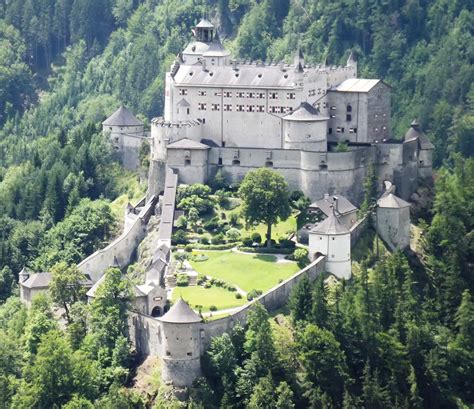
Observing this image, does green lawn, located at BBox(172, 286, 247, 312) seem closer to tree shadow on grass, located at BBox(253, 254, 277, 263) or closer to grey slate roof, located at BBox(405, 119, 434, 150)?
tree shadow on grass, located at BBox(253, 254, 277, 263)

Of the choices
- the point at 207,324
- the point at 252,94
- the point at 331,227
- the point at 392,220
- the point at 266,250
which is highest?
the point at 252,94

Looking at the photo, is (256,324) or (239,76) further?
(239,76)

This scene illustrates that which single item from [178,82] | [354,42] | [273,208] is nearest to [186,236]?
[273,208]

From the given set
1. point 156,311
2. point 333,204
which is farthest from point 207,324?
point 333,204

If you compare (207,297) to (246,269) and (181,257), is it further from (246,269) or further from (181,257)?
(181,257)

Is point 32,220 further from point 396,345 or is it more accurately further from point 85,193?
point 396,345

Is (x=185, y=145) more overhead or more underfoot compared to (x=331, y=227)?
more overhead

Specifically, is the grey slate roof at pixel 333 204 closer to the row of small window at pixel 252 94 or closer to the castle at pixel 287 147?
the castle at pixel 287 147
